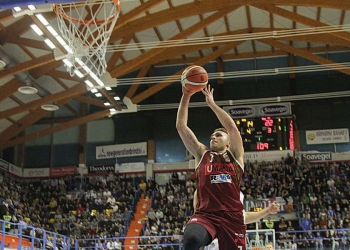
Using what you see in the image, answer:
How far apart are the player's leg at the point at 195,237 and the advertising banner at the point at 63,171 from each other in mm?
30757

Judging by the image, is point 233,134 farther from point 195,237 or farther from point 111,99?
point 111,99

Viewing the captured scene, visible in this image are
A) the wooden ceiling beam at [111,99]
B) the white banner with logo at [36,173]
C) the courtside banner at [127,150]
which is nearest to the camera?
the wooden ceiling beam at [111,99]

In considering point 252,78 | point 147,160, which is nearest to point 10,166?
point 147,160

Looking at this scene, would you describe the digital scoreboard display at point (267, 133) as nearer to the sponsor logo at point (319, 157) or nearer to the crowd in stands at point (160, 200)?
the crowd in stands at point (160, 200)

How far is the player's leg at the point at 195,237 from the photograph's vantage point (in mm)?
4504

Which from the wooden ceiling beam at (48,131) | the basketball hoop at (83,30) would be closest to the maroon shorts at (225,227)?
the basketball hoop at (83,30)

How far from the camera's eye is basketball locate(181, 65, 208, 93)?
5.39 m

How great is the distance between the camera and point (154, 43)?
28.3m

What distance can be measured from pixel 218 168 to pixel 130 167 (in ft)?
95.2

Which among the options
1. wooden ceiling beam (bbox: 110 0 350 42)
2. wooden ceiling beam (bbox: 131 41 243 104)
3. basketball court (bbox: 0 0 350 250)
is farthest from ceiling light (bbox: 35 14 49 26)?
wooden ceiling beam (bbox: 131 41 243 104)

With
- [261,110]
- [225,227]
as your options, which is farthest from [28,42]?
[225,227]

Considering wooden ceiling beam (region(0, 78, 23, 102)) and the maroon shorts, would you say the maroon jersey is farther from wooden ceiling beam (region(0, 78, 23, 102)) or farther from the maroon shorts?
wooden ceiling beam (region(0, 78, 23, 102))

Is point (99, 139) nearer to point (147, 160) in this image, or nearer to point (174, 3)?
point (147, 160)

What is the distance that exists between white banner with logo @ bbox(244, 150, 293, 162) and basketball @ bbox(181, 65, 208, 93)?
82.2 feet
